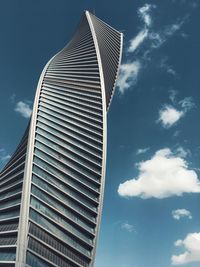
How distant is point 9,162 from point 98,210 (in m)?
38.1

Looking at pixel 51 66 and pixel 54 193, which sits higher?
pixel 51 66

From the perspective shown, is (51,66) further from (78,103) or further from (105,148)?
(105,148)

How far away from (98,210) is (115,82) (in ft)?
268

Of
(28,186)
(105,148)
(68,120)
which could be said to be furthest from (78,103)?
(28,186)

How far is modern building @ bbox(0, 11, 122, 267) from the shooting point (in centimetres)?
10406

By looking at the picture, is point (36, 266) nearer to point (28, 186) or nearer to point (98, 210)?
point (28, 186)

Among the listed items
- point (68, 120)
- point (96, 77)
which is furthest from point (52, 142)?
point (96, 77)

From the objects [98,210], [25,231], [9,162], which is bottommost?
[25,231]

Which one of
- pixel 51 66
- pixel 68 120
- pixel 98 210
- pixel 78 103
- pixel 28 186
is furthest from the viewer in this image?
pixel 51 66

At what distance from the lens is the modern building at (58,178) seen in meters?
104

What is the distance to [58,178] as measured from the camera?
123875mm

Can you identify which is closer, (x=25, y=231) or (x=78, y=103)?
(x=25, y=231)

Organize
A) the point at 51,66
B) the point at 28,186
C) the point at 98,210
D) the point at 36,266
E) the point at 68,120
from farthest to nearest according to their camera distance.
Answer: the point at 51,66, the point at 68,120, the point at 98,210, the point at 28,186, the point at 36,266

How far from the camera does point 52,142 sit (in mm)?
135125
